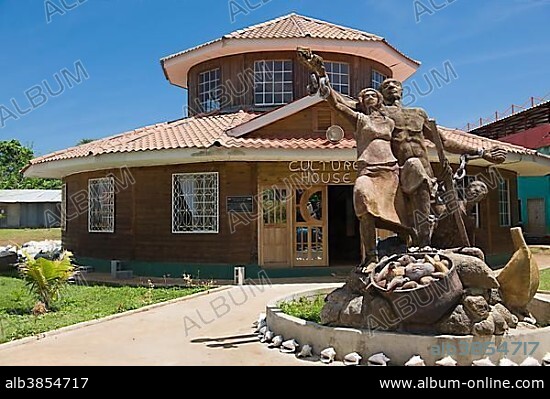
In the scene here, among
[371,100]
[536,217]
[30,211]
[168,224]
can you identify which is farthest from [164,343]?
[30,211]

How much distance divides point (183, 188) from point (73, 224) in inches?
214

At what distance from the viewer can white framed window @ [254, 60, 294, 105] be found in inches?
655

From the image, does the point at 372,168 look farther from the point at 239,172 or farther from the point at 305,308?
the point at 239,172

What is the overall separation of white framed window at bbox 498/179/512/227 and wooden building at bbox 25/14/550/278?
2.3 inches

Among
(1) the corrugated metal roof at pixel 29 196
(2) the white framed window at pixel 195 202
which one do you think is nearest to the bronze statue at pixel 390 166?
(2) the white framed window at pixel 195 202

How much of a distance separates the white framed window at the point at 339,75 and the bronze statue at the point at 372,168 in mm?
9847

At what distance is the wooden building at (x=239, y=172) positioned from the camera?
13.7 m

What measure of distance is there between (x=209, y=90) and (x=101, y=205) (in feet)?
16.9

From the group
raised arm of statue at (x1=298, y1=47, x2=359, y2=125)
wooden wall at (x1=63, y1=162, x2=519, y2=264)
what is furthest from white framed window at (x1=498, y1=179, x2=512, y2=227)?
raised arm of statue at (x1=298, y1=47, x2=359, y2=125)

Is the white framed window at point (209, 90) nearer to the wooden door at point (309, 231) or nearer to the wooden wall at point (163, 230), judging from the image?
the wooden wall at point (163, 230)

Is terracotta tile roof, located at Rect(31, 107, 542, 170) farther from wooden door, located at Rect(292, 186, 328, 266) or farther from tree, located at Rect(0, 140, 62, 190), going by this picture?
tree, located at Rect(0, 140, 62, 190)

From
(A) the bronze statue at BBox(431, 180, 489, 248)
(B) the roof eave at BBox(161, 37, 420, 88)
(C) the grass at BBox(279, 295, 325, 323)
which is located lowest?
(C) the grass at BBox(279, 295, 325, 323)
